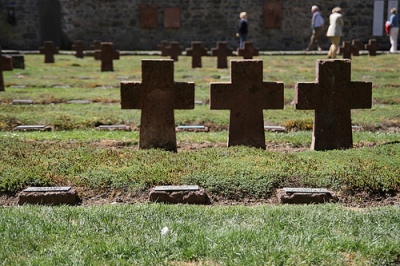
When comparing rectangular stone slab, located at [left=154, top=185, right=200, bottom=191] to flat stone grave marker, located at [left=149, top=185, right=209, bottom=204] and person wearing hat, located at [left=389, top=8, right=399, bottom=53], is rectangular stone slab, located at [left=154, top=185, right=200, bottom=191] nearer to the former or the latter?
flat stone grave marker, located at [left=149, top=185, right=209, bottom=204]

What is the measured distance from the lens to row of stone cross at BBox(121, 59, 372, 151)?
7391 millimetres

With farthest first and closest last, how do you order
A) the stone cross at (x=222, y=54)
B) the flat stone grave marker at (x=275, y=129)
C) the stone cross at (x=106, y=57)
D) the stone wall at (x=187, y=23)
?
the stone wall at (x=187, y=23), the stone cross at (x=222, y=54), the stone cross at (x=106, y=57), the flat stone grave marker at (x=275, y=129)

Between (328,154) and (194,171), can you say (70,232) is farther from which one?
(328,154)

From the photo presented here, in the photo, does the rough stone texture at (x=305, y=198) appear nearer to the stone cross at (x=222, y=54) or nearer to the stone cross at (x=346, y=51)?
the stone cross at (x=222, y=54)

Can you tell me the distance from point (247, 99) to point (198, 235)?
3.36 meters

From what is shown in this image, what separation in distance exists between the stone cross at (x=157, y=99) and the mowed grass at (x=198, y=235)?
7.58ft

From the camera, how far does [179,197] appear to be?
5520mm

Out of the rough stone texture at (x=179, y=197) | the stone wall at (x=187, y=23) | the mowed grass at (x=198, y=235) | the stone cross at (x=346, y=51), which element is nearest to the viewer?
the mowed grass at (x=198, y=235)

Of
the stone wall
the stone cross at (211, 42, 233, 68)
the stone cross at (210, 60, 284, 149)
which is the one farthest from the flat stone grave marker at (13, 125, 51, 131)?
the stone wall

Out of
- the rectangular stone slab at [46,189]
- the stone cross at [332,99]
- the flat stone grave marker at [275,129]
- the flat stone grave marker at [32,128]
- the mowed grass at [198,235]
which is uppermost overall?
the stone cross at [332,99]

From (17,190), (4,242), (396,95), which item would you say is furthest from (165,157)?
(396,95)

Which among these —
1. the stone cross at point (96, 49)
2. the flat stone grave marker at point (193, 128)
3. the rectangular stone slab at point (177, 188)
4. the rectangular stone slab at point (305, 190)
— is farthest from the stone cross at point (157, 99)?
the stone cross at point (96, 49)

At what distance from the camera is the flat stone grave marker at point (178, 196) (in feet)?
18.1

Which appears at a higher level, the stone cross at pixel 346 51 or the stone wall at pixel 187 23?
the stone wall at pixel 187 23
